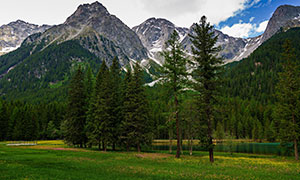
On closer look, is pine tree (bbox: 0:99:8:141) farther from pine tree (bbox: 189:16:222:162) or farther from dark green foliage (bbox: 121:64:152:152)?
pine tree (bbox: 189:16:222:162)

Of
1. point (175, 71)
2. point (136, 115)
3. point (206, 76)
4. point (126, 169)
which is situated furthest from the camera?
point (136, 115)

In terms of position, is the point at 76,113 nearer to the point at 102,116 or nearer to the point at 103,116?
the point at 102,116

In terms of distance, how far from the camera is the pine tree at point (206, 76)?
25422mm

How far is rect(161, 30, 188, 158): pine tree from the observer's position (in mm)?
30312

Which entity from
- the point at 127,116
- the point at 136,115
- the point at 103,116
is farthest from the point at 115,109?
the point at 136,115

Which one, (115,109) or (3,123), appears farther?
(3,123)

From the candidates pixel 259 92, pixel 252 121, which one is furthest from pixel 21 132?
pixel 259 92

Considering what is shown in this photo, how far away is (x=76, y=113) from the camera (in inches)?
1799

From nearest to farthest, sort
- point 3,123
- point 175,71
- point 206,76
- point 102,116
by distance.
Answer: point 206,76, point 175,71, point 102,116, point 3,123

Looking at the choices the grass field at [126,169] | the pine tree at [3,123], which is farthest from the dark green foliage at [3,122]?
the grass field at [126,169]

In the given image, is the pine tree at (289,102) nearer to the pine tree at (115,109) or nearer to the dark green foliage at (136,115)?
the dark green foliage at (136,115)

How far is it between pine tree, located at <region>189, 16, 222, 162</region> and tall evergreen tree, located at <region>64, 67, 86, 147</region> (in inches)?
Answer: 1158

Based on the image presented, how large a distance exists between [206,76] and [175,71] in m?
5.68

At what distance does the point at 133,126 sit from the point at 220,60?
2218 centimetres
